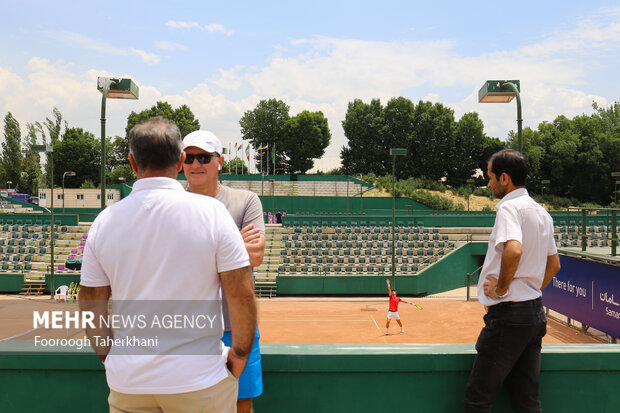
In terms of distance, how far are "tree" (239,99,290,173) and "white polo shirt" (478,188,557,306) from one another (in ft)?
259

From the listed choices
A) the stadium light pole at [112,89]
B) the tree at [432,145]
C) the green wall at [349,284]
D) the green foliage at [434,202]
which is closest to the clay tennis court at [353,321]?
the green wall at [349,284]

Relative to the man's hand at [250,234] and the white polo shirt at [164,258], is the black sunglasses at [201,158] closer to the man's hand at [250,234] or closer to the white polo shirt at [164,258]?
the man's hand at [250,234]

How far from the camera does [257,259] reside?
2.59 meters

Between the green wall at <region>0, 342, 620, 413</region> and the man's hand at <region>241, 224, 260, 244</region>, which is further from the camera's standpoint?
the green wall at <region>0, 342, 620, 413</region>

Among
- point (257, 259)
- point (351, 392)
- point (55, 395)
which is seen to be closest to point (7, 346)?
point (55, 395)

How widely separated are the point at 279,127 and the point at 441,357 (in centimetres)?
8328

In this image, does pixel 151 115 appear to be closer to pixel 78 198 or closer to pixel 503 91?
pixel 78 198

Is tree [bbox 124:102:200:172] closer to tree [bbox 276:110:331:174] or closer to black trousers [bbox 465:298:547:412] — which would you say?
tree [bbox 276:110:331:174]

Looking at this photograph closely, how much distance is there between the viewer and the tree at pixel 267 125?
82062mm

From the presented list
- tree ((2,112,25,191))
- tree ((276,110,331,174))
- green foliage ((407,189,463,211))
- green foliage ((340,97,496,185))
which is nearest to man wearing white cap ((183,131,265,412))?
green foliage ((407,189,463,211))

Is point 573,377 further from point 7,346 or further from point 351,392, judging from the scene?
point 7,346

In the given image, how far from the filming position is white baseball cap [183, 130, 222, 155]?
2676 millimetres

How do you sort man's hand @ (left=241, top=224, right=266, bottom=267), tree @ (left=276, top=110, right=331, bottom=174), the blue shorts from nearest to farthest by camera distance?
1. the blue shorts
2. man's hand @ (left=241, top=224, right=266, bottom=267)
3. tree @ (left=276, top=110, right=331, bottom=174)

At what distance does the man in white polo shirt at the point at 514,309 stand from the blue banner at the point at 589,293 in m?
13.5
